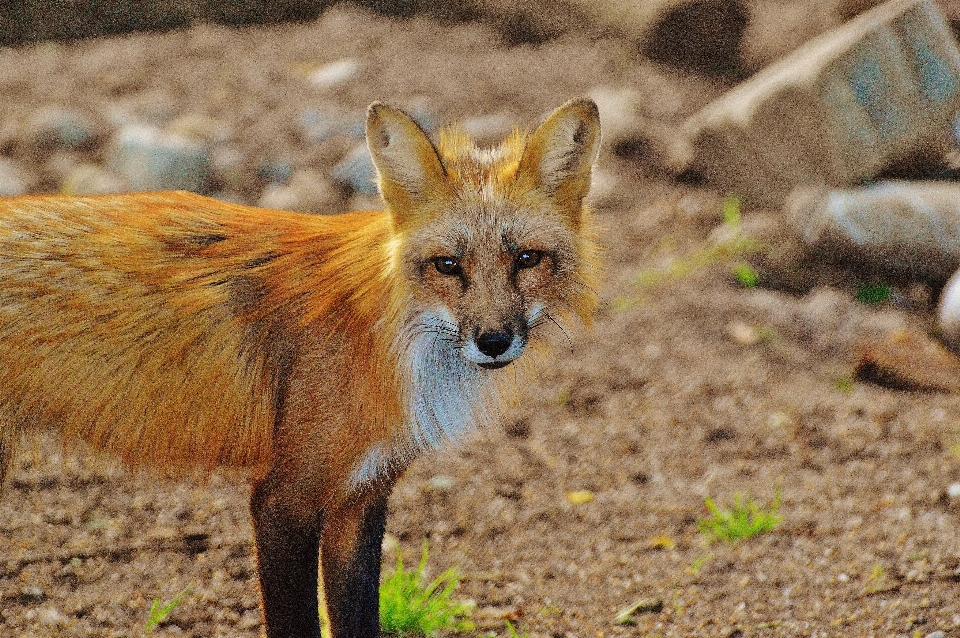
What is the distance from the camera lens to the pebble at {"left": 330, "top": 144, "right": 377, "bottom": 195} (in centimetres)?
691

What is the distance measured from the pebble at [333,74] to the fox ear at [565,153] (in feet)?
17.9

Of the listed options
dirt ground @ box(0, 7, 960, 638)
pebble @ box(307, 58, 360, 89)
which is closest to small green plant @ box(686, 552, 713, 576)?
dirt ground @ box(0, 7, 960, 638)

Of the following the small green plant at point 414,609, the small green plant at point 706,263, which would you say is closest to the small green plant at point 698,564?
the small green plant at point 414,609

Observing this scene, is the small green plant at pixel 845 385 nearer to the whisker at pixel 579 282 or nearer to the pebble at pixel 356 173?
the whisker at pixel 579 282

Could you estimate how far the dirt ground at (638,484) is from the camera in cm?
384

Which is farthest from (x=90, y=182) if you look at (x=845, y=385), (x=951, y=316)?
(x=951, y=316)

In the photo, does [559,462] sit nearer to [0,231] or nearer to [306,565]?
[306,565]

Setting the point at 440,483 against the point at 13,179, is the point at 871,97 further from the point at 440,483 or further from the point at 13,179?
the point at 13,179

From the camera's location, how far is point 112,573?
12.9 feet

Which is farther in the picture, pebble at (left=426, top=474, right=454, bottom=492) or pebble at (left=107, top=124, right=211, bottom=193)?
pebble at (left=107, top=124, right=211, bottom=193)

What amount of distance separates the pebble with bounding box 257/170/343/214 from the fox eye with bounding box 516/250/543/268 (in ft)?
13.2

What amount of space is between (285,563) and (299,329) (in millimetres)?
706

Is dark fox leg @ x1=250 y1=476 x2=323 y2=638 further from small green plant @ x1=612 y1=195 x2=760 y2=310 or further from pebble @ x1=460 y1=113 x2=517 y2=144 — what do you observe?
pebble @ x1=460 y1=113 x2=517 y2=144

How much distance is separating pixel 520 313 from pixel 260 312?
887mm
